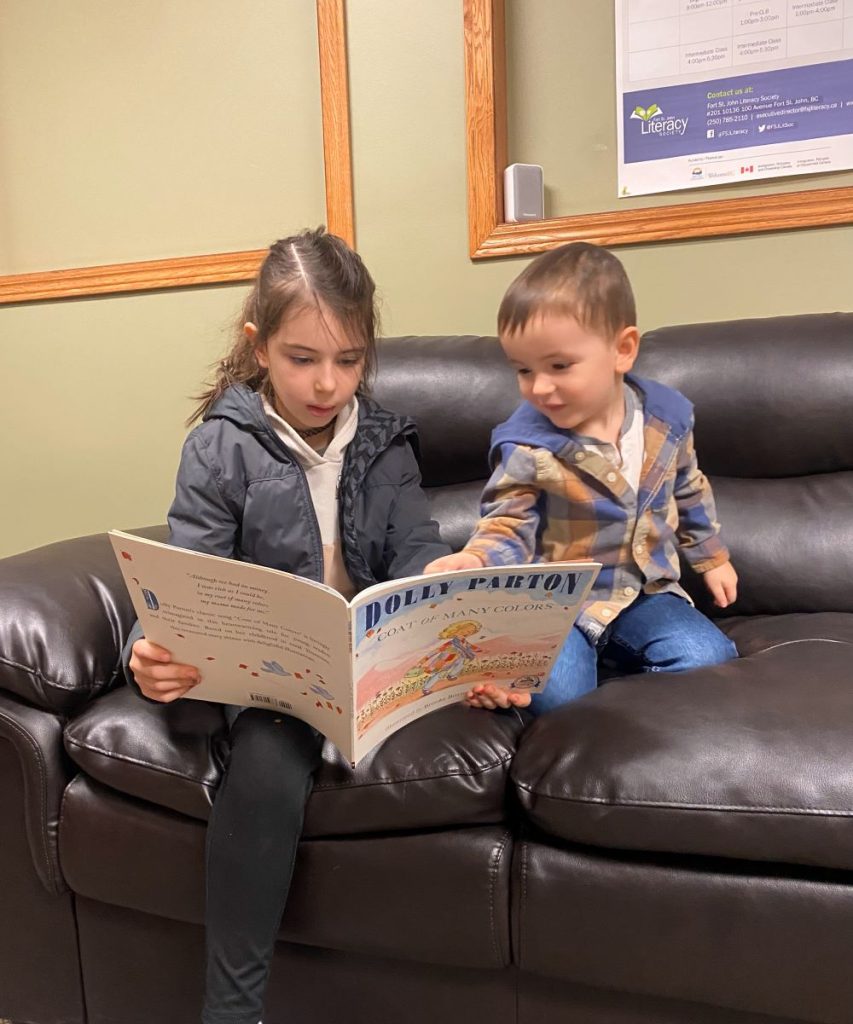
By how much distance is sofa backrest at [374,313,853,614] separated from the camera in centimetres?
146

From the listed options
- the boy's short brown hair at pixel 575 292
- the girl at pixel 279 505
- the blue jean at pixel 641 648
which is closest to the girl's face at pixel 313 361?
the girl at pixel 279 505

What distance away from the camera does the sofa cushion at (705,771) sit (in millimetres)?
847

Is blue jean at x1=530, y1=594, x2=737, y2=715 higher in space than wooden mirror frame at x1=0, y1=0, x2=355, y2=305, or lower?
lower

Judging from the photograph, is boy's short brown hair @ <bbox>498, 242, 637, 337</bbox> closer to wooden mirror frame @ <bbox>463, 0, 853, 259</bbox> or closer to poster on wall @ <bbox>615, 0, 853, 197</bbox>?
wooden mirror frame @ <bbox>463, 0, 853, 259</bbox>

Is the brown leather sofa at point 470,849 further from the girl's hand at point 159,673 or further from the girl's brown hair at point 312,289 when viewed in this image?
the girl's brown hair at point 312,289

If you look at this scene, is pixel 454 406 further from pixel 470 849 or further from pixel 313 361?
pixel 470 849

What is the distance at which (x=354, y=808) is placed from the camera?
96 cm

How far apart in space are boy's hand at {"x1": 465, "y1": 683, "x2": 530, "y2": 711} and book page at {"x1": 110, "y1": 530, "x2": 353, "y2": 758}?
185 mm

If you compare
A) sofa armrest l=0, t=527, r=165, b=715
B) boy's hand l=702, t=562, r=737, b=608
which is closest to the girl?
sofa armrest l=0, t=527, r=165, b=715

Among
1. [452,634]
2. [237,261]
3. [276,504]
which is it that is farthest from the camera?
[237,261]

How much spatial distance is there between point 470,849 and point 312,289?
2.29 ft

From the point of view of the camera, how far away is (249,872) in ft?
3.08

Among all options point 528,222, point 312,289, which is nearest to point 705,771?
point 312,289

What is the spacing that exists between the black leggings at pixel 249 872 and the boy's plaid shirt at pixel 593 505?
0.42 metres
